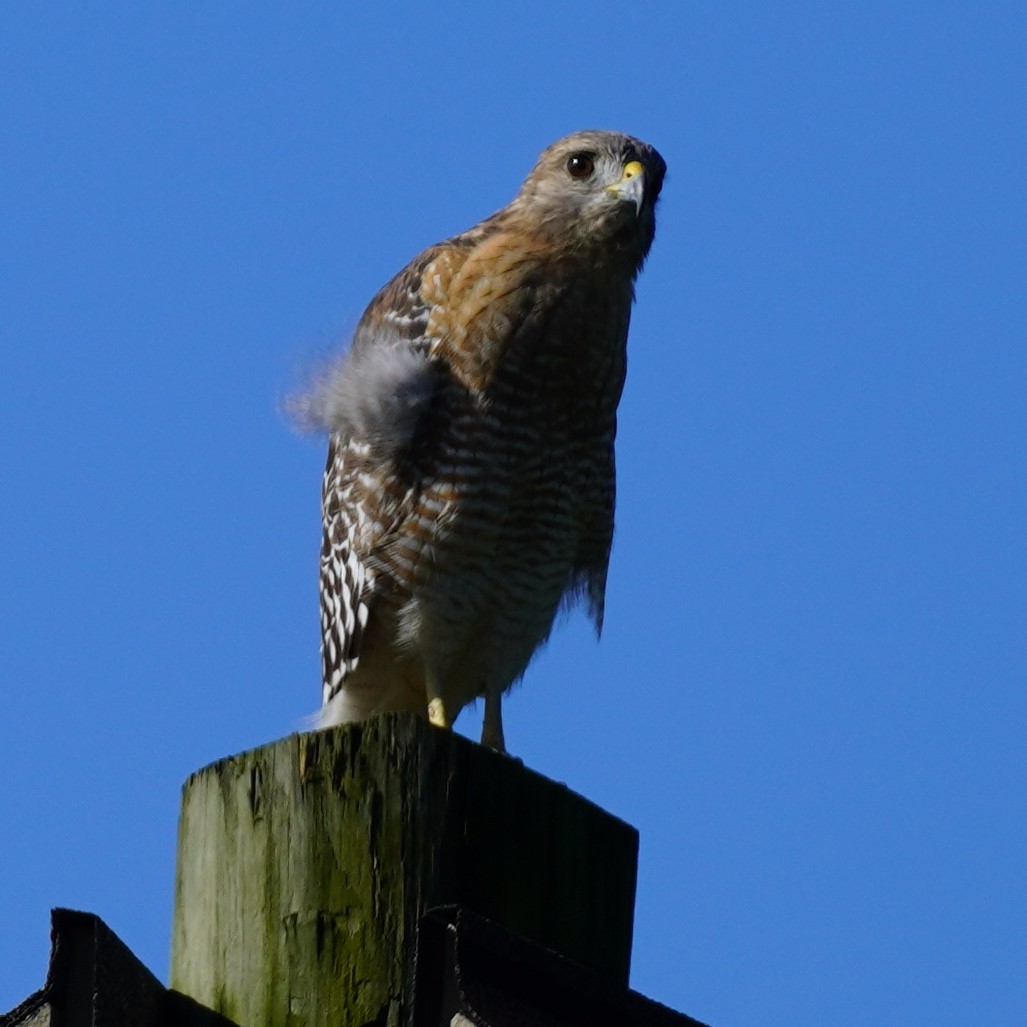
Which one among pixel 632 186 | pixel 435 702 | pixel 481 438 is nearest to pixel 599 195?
pixel 632 186

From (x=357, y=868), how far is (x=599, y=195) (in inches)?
151

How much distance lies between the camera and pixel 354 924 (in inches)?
123

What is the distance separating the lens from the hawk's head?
647 cm

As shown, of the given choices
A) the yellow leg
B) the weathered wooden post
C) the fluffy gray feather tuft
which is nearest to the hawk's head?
the fluffy gray feather tuft

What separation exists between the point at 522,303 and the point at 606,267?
350 mm

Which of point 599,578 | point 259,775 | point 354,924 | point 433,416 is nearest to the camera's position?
point 354,924

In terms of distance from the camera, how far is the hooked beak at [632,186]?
6.41 metres

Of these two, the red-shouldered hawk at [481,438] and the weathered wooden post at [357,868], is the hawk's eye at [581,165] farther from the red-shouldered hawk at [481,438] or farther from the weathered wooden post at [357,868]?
the weathered wooden post at [357,868]

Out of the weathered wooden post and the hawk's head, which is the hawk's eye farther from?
the weathered wooden post

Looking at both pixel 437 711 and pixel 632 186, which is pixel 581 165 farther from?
pixel 437 711

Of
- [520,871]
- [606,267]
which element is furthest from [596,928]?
[606,267]

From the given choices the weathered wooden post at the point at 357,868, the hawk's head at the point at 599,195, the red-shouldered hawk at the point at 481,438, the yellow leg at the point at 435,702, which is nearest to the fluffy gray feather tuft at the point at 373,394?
the red-shouldered hawk at the point at 481,438

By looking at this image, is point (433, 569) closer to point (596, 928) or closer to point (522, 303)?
point (522, 303)

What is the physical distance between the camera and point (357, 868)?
3156 mm
